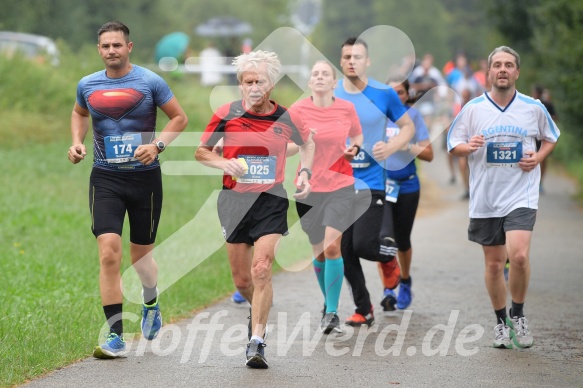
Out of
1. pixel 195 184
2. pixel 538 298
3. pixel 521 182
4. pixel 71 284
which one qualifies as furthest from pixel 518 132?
pixel 195 184

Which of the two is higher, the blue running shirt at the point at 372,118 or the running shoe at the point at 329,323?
the blue running shirt at the point at 372,118

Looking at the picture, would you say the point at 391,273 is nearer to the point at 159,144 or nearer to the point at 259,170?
the point at 259,170

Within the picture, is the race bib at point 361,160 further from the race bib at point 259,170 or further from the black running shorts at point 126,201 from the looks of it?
the black running shorts at point 126,201

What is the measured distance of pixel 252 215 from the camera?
796 centimetres

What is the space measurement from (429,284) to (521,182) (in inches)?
140

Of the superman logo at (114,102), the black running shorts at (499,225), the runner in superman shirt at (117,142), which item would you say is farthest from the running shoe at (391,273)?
the superman logo at (114,102)

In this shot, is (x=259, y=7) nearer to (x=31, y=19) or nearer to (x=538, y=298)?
(x=31, y=19)

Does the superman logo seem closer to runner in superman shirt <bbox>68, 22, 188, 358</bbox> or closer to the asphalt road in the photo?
runner in superman shirt <bbox>68, 22, 188, 358</bbox>

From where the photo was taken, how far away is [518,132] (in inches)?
337

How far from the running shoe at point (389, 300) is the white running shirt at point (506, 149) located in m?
1.78

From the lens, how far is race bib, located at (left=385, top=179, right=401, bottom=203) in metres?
10.5

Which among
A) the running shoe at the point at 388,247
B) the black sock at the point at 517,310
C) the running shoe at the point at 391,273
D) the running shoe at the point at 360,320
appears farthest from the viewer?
the running shoe at the point at 391,273

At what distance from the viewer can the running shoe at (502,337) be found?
27.7ft

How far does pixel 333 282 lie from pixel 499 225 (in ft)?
4.73
